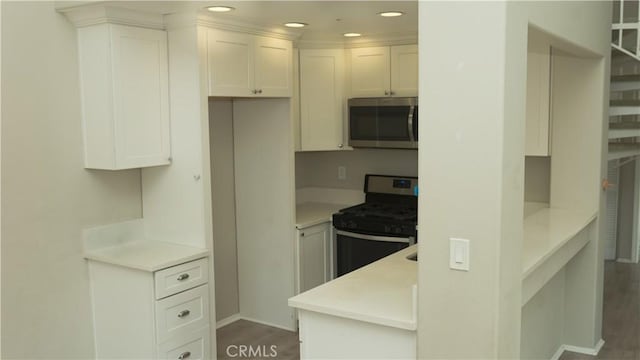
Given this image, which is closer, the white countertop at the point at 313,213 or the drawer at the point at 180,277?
the drawer at the point at 180,277

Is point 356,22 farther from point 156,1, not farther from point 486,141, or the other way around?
point 486,141

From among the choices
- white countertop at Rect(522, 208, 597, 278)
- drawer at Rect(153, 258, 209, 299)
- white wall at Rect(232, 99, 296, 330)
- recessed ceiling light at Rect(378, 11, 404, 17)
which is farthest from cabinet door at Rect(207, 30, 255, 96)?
white countertop at Rect(522, 208, 597, 278)

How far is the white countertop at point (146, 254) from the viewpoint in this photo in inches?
141

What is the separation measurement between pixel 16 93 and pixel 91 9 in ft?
2.00

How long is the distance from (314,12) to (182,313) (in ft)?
6.25

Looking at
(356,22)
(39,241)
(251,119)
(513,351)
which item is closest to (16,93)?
(39,241)

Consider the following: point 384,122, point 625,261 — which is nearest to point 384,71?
point 384,122

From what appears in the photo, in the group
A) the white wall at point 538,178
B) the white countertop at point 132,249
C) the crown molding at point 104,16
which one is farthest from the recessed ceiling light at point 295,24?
the white wall at point 538,178

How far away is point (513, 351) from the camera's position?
2562 mm

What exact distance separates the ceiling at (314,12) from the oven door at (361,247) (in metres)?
1.48

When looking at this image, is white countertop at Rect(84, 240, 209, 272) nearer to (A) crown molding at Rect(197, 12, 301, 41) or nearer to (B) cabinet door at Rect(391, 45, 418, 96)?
(A) crown molding at Rect(197, 12, 301, 41)

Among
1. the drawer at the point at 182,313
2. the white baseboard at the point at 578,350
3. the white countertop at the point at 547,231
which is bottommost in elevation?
the white baseboard at the point at 578,350

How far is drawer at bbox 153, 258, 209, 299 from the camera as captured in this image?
3.59 meters

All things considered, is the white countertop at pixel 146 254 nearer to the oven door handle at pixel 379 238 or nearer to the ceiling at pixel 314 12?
the oven door handle at pixel 379 238
